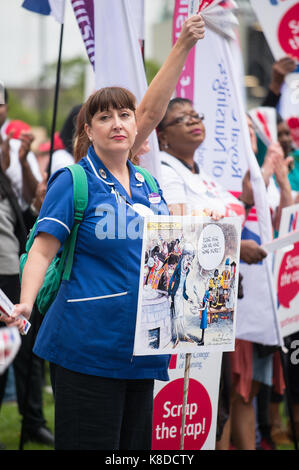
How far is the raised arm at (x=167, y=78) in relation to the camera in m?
2.68

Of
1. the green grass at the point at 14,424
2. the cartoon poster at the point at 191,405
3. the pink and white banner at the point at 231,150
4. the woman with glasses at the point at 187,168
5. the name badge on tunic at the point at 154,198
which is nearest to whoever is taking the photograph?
the name badge on tunic at the point at 154,198

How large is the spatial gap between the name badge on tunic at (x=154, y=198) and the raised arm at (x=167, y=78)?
35 centimetres

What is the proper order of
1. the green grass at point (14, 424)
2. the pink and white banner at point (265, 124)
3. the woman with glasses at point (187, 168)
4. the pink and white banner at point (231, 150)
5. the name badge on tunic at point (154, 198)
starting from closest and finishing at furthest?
1. the name badge on tunic at point (154, 198)
2. the woman with glasses at point (187, 168)
3. the pink and white banner at point (231, 150)
4. the pink and white banner at point (265, 124)
5. the green grass at point (14, 424)

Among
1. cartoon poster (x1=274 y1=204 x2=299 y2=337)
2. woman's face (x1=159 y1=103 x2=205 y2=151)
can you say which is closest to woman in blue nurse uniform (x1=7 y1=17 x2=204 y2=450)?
woman's face (x1=159 y1=103 x2=205 y2=151)

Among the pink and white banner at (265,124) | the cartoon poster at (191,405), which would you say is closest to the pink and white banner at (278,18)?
the pink and white banner at (265,124)

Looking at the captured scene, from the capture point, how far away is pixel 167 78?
8.79ft

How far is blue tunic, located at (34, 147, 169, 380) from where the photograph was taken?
7.62ft

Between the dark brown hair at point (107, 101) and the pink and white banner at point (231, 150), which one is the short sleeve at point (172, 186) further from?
the dark brown hair at point (107, 101)

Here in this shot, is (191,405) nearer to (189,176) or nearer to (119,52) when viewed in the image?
A: (189,176)

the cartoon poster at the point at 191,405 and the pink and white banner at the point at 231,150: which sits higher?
the pink and white banner at the point at 231,150

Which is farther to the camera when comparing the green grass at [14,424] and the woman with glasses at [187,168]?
the green grass at [14,424]

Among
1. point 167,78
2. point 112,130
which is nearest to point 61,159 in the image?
point 167,78
